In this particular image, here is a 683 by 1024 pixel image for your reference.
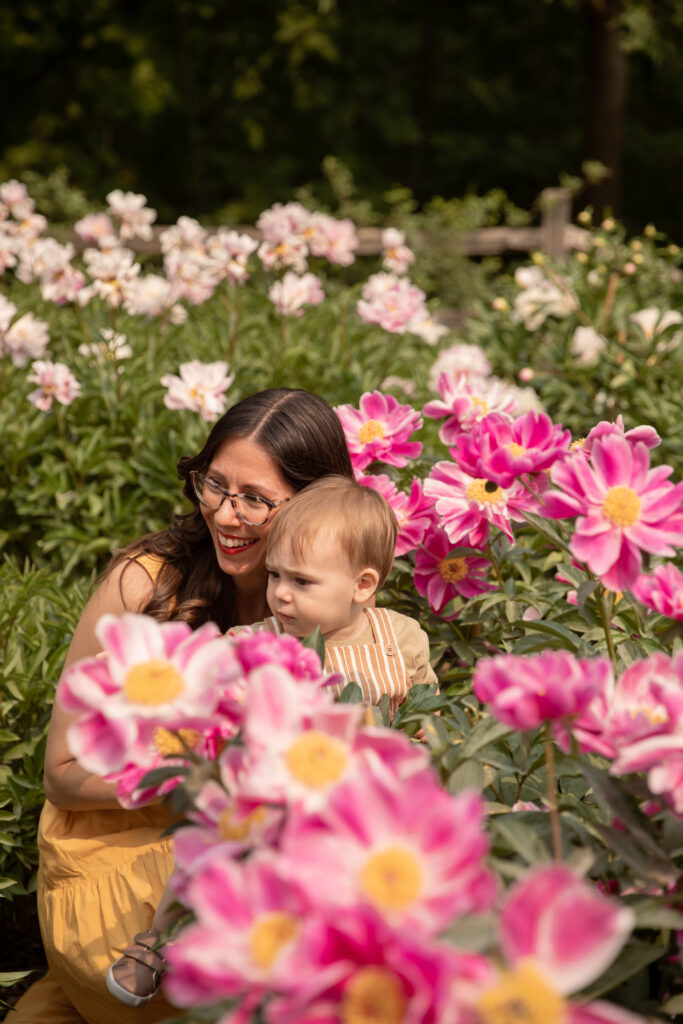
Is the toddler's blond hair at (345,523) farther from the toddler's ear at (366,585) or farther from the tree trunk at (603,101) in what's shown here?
the tree trunk at (603,101)

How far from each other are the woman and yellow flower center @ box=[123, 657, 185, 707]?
0.89 metres

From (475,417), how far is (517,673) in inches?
41.3

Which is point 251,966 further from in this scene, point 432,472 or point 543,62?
point 543,62

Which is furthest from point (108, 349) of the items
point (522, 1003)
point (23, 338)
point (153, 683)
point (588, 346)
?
point (522, 1003)

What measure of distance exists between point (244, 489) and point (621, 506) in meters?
0.96

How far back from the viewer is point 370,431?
209 centimetres

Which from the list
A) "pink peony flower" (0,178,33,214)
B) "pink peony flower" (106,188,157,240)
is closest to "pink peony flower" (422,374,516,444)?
"pink peony flower" (106,188,157,240)

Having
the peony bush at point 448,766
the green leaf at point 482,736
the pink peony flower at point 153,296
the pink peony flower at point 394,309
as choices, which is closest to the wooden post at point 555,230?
the pink peony flower at point 153,296

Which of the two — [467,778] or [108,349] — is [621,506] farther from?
[108,349]

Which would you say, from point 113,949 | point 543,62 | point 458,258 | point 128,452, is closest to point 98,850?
point 113,949

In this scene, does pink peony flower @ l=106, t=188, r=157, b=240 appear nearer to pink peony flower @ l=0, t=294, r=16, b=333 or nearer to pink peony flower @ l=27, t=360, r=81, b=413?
pink peony flower @ l=0, t=294, r=16, b=333

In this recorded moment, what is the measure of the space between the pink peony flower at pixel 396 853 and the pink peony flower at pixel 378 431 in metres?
1.38

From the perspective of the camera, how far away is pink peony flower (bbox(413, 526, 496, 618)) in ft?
6.09

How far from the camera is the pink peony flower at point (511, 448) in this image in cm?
139
